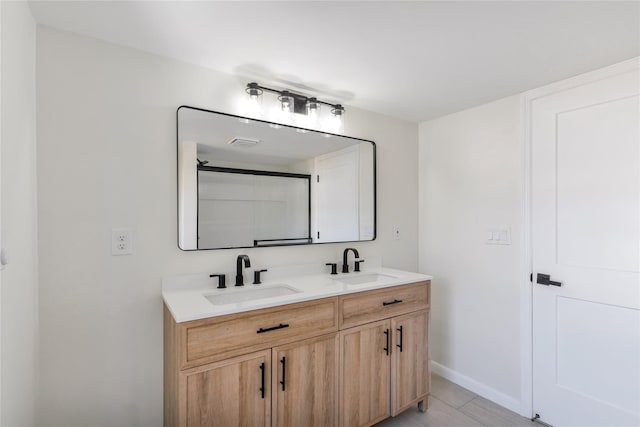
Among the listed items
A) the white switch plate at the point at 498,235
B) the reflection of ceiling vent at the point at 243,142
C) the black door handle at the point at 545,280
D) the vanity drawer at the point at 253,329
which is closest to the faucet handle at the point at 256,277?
the vanity drawer at the point at 253,329

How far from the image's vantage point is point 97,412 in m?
1.51

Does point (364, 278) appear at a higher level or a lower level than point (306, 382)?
higher

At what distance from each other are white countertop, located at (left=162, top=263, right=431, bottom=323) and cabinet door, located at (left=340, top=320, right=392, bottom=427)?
0.26m

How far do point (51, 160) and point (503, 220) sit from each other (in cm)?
263

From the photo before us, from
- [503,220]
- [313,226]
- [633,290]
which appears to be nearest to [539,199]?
[503,220]

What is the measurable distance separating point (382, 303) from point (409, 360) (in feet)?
1.49

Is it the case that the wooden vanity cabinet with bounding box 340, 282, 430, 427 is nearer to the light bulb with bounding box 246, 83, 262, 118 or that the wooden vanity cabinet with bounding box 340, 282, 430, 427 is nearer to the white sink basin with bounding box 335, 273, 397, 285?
the white sink basin with bounding box 335, 273, 397, 285

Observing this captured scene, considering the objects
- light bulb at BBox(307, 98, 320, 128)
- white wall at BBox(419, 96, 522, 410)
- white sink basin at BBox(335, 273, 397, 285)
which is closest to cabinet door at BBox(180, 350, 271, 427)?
white sink basin at BBox(335, 273, 397, 285)

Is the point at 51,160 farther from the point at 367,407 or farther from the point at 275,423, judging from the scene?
the point at 367,407

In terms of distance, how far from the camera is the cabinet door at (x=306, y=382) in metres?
1.56

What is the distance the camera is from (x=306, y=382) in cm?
164

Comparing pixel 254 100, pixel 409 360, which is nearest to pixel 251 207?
pixel 254 100

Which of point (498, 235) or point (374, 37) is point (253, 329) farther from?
point (498, 235)

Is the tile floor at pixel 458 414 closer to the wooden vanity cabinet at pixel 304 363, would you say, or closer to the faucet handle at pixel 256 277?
the wooden vanity cabinet at pixel 304 363
